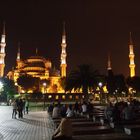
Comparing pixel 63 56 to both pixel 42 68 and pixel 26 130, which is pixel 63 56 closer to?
pixel 42 68

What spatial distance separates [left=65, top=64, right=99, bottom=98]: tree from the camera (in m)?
46.4

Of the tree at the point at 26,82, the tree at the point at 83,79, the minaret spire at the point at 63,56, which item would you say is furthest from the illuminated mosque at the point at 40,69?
the tree at the point at 83,79

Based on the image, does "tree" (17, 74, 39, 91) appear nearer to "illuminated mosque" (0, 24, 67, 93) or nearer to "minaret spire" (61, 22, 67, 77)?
"illuminated mosque" (0, 24, 67, 93)

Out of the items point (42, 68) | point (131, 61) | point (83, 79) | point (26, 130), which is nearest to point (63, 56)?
point (42, 68)

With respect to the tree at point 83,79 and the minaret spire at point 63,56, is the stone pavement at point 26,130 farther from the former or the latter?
the minaret spire at point 63,56

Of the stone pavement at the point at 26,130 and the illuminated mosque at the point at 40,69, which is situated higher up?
the illuminated mosque at the point at 40,69

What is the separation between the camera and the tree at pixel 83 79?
46.4m

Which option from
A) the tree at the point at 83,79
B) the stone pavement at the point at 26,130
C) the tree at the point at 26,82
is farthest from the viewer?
the tree at the point at 26,82

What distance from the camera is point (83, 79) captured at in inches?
1836

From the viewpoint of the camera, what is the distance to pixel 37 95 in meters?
84.4

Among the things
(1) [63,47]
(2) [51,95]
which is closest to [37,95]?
(2) [51,95]

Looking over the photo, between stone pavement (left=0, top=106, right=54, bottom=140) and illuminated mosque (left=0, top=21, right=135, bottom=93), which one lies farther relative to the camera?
illuminated mosque (left=0, top=21, right=135, bottom=93)

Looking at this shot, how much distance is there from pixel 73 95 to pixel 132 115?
7246 centimetres

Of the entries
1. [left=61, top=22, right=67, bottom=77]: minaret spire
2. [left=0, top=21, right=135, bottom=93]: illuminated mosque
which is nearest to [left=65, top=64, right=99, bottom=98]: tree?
[left=0, top=21, right=135, bottom=93]: illuminated mosque
